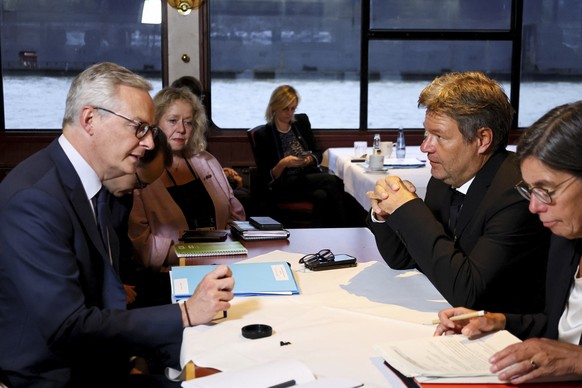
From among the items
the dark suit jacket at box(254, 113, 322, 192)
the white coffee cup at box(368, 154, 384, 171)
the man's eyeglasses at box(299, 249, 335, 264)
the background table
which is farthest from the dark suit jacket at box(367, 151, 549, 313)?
the dark suit jacket at box(254, 113, 322, 192)

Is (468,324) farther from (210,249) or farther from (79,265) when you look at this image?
Result: (210,249)

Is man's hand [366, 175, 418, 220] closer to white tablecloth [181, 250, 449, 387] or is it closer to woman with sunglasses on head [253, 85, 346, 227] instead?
white tablecloth [181, 250, 449, 387]

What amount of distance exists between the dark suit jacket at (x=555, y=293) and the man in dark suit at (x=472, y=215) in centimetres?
16

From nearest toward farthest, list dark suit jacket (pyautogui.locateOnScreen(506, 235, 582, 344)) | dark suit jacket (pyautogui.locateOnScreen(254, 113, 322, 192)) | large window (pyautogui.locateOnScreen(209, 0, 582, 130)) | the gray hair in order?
dark suit jacket (pyautogui.locateOnScreen(506, 235, 582, 344)) < the gray hair < dark suit jacket (pyautogui.locateOnScreen(254, 113, 322, 192)) < large window (pyautogui.locateOnScreen(209, 0, 582, 130))

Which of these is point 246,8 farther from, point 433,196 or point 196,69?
point 433,196

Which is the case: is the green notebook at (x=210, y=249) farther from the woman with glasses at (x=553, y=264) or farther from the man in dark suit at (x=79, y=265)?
the woman with glasses at (x=553, y=264)

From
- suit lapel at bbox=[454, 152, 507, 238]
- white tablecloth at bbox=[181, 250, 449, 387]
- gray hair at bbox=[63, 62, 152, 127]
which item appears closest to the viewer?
white tablecloth at bbox=[181, 250, 449, 387]

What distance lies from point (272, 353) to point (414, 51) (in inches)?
245

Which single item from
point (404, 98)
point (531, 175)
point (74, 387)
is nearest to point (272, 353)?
point (74, 387)

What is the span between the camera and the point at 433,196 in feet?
9.30

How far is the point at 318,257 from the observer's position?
2699 millimetres

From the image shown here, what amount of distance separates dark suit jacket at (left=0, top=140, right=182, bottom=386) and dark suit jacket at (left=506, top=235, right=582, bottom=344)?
94 cm

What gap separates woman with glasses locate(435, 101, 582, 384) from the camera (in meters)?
1.66

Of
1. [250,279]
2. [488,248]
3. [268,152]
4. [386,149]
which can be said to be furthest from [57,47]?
[488,248]
